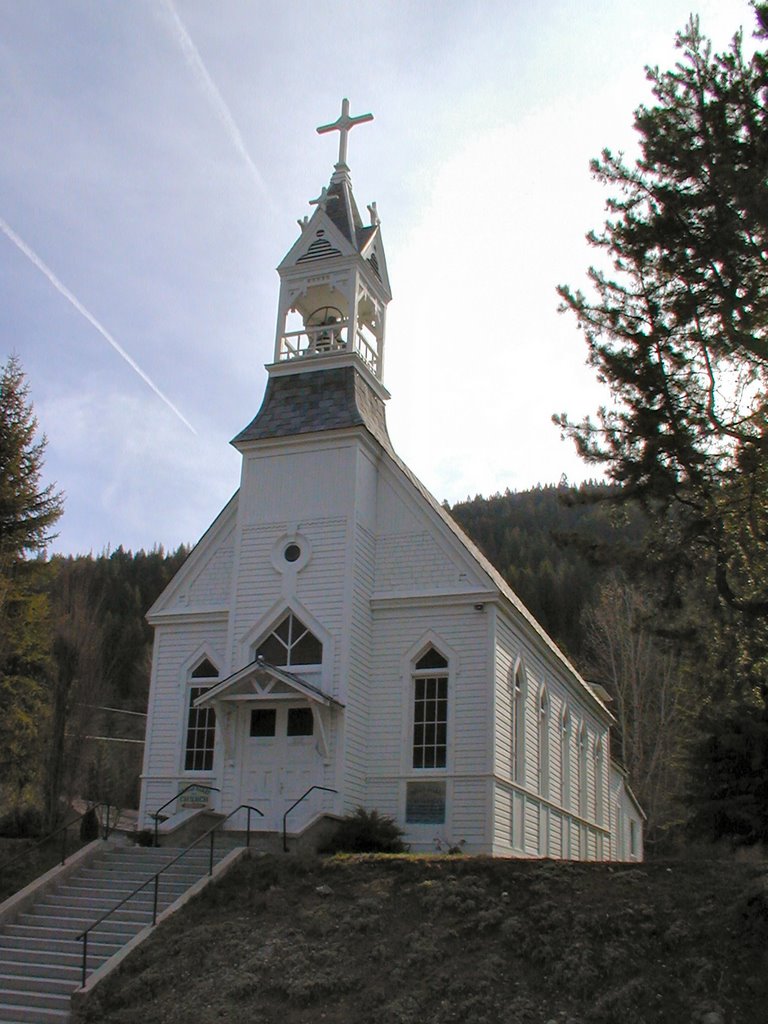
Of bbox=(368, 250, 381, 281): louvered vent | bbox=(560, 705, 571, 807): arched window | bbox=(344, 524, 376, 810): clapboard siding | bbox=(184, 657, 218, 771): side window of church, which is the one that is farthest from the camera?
bbox=(560, 705, 571, 807): arched window

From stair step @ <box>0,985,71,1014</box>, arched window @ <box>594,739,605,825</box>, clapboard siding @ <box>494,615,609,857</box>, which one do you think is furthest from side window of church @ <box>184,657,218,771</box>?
arched window @ <box>594,739,605,825</box>

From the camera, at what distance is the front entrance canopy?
22.2m

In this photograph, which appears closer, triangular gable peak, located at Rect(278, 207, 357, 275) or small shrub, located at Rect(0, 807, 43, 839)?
triangular gable peak, located at Rect(278, 207, 357, 275)

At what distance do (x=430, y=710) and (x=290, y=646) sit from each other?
3213 millimetres

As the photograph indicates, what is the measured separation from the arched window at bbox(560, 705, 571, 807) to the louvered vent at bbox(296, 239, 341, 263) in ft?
44.8

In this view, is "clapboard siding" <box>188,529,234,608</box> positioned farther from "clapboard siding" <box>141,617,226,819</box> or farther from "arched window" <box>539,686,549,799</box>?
"arched window" <box>539,686,549,799</box>

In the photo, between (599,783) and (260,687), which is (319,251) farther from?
(599,783)

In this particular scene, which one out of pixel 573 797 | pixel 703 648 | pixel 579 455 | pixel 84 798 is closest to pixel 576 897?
pixel 703 648

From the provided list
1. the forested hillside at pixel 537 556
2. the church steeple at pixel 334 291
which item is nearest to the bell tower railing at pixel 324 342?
the church steeple at pixel 334 291

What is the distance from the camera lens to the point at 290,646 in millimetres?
23547

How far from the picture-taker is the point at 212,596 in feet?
85.8

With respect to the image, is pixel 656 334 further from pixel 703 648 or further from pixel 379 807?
pixel 379 807

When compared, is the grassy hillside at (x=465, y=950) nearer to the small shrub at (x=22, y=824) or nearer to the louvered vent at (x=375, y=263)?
the small shrub at (x=22, y=824)

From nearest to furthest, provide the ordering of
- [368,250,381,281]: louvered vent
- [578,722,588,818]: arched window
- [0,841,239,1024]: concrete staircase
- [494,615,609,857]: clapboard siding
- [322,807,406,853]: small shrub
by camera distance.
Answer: [0,841,239,1024]: concrete staircase → [322,807,406,853]: small shrub → [494,615,609,857]: clapboard siding → [368,250,381,281]: louvered vent → [578,722,588,818]: arched window
